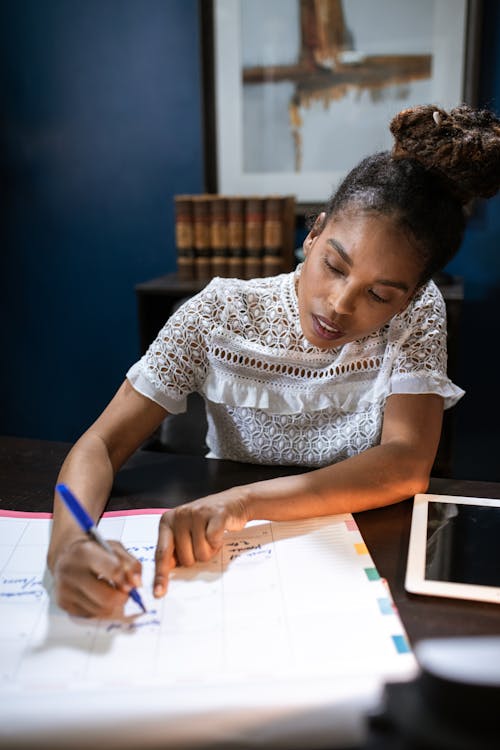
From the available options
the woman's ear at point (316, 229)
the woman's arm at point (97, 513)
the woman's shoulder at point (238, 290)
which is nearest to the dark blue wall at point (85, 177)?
the woman's shoulder at point (238, 290)

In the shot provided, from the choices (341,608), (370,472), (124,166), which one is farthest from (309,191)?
(341,608)

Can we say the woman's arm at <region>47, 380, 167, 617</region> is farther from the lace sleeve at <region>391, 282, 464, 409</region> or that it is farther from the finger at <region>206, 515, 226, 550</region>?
the lace sleeve at <region>391, 282, 464, 409</region>

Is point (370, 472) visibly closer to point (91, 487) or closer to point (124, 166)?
point (91, 487)

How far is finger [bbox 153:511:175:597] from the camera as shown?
71 cm

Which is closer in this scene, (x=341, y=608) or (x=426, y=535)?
(x=341, y=608)

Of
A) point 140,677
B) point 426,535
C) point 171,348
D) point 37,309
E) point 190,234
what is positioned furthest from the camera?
point 37,309

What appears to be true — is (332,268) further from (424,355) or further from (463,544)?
(463,544)

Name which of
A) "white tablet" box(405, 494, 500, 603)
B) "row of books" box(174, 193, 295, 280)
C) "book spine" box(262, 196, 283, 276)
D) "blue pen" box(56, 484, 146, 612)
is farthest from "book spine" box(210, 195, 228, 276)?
"blue pen" box(56, 484, 146, 612)

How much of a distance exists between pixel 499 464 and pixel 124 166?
1834 millimetres

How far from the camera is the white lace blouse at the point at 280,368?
1.17 metres

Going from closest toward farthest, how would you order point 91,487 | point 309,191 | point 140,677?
point 140,677 < point 91,487 < point 309,191

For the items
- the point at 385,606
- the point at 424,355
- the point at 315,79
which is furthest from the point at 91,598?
the point at 315,79

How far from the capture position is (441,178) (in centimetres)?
98

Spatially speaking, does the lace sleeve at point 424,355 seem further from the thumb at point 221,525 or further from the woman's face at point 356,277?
the thumb at point 221,525
